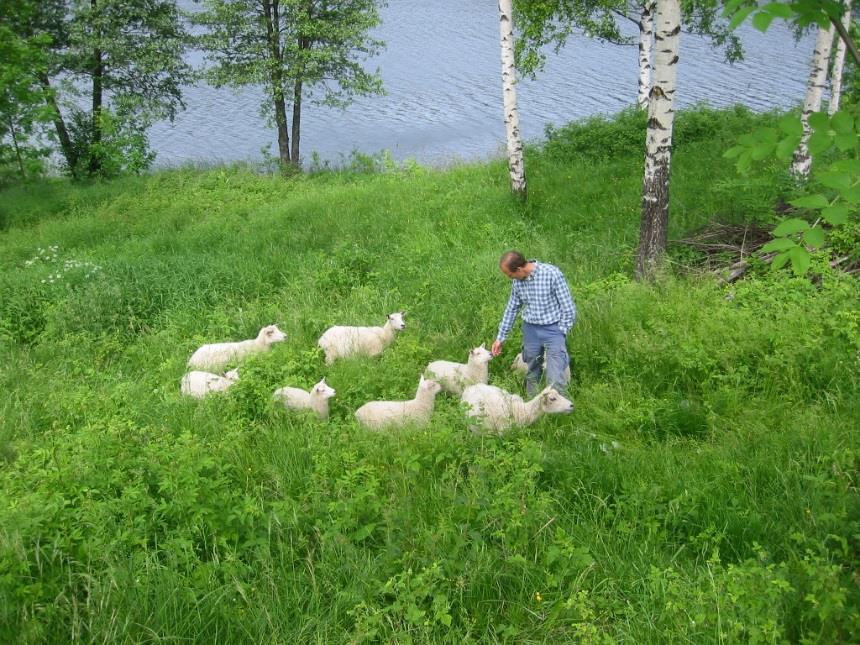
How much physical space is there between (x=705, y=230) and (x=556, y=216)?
3.10m

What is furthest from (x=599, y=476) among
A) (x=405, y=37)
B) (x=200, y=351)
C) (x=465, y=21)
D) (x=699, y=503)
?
(x=465, y=21)

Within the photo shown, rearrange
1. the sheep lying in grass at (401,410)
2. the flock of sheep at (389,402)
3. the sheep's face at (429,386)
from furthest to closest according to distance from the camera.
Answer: the sheep's face at (429,386), the sheep lying in grass at (401,410), the flock of sheep at (389,402)

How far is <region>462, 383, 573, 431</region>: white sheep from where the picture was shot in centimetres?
652

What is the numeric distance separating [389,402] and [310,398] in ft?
3.03

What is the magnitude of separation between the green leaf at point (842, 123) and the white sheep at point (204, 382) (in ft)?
21.0

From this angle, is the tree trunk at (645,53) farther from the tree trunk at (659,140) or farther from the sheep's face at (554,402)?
the sheep's face at (554,402)

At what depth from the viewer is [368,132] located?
34.8 meters

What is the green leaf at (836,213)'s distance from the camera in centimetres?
297

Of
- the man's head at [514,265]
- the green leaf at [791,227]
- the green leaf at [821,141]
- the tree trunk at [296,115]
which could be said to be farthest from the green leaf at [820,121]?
the tree trunk at [296,115]

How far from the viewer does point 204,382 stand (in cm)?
808

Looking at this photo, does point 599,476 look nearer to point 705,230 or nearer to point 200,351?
point 200,351

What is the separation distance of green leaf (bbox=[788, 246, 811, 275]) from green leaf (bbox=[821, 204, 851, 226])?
0.17 metres

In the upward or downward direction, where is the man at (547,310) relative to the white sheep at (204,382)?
upward

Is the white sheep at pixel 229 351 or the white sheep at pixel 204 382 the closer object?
the white sheep at pixel 204 382
